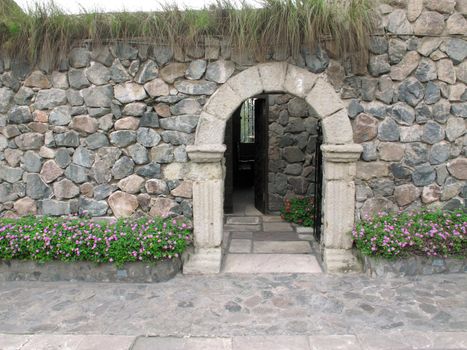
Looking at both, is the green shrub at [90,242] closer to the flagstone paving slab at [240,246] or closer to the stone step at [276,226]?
the flagstone paving slab at [240,246]

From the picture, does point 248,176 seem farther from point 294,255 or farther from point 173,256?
point 173,256

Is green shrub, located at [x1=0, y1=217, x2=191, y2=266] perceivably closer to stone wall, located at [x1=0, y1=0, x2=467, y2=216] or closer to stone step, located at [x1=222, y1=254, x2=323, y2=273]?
stone wall, located at [x1=0, y1=0, x2=467, y2=216]

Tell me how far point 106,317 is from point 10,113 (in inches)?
92.2

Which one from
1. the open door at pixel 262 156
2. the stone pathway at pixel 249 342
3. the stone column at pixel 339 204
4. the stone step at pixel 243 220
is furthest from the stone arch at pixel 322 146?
the open door at pixel 262 156

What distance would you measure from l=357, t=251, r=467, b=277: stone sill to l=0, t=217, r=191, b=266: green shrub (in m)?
1.88

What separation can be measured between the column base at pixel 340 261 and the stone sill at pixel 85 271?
5.10ft

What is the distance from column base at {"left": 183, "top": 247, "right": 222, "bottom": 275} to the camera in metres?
3.65

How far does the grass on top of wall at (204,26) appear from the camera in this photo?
3305 millimetres

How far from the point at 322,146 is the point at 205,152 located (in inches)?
46.1

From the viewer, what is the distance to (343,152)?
11.5ft

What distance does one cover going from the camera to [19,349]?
2480 mm

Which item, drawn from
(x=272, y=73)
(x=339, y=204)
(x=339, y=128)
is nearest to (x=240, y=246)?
(x=339, y=204)

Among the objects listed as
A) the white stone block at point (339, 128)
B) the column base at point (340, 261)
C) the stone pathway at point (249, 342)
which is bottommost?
the stone pathway at point (249, 342)

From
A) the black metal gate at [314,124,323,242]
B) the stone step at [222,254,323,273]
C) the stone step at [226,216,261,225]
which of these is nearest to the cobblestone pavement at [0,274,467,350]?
the stone step at [222,254,323,273]
